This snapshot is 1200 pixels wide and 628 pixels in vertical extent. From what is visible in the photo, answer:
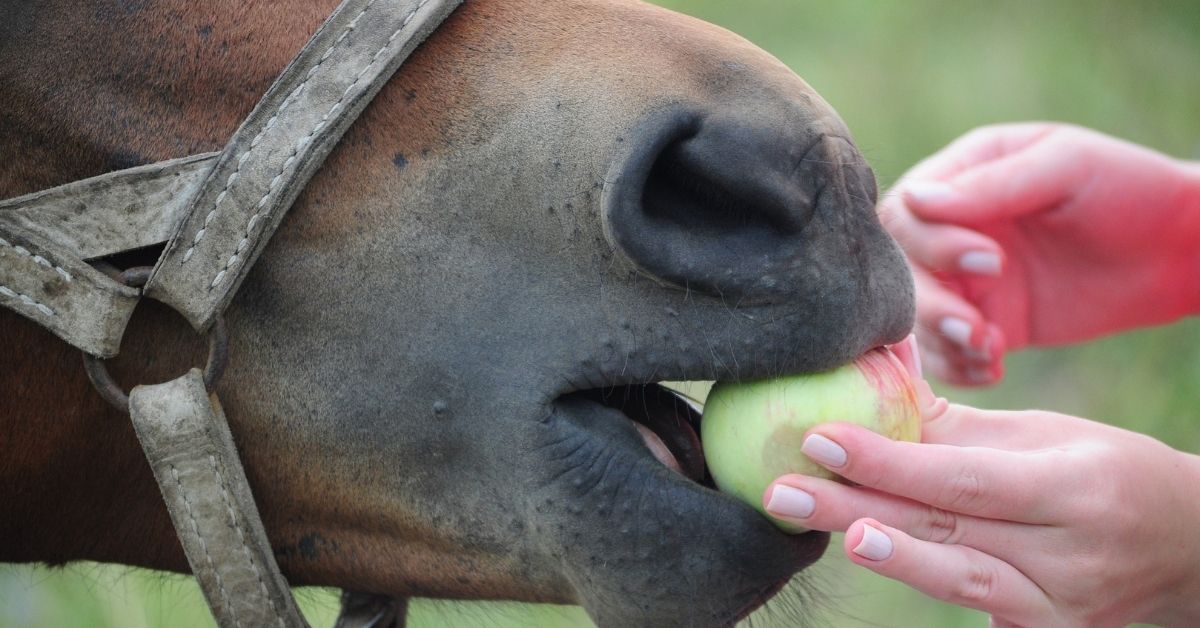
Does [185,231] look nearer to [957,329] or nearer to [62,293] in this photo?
[62,293]

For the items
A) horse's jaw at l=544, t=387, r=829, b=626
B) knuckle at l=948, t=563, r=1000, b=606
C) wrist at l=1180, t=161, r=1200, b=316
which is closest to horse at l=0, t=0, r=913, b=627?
horse's jaw at l=544, t=387, r=829, b=626

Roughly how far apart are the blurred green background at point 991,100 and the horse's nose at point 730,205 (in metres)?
1.96

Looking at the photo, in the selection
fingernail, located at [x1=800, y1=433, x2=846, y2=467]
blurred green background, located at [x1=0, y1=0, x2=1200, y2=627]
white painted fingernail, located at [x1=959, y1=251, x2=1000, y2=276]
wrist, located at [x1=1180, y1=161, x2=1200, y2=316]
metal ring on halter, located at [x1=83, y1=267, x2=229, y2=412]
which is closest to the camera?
fingernail, located at [x1=800, y1=433, x2=846, y2=467]

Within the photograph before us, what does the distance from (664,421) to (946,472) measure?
39 centimetres

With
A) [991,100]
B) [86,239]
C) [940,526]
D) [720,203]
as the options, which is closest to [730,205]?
[720,203]

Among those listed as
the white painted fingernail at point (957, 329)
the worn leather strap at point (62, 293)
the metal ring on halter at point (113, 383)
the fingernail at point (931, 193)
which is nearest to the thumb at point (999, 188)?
the fingernail at point (931, 193)

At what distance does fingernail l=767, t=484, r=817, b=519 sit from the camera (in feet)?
4.95

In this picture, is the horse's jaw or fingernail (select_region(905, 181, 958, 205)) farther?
fingernail (select_region(905, 181, 958, 205))

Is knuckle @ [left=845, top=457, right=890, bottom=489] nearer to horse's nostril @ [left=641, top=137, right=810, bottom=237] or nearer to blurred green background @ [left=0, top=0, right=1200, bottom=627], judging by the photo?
horse's nostril @ [left=641, top=137, right=810, bottom=237]

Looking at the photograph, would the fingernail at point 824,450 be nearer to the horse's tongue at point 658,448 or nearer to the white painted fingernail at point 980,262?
the horse's tongue at point 658,448

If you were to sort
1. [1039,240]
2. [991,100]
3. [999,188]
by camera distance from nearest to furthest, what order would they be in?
1. [999,188]
2. [1039,240]
3. [991,100]

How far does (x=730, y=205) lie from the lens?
61.1 inches

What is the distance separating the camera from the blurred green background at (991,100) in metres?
3.72

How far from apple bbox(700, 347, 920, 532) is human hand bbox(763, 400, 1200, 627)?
4cm
